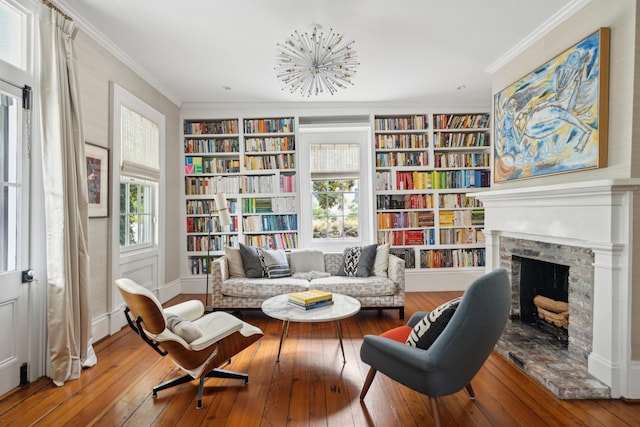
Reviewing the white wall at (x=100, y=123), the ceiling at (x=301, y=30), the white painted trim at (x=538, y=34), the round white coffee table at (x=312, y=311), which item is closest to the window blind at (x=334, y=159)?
the ceiling at (x=301, y=30)

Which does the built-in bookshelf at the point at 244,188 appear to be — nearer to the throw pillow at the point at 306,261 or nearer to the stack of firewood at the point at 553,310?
the throw pillow at the point at 306,261

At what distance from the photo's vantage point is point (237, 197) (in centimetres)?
506

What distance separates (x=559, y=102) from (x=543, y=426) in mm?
2329

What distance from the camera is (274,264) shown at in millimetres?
4145

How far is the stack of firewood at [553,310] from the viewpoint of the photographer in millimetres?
2912

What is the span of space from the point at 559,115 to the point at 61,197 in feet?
12.7

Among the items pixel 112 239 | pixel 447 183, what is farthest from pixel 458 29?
pixel 112 239

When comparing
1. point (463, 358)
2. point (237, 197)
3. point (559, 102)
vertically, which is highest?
point (559, 102)

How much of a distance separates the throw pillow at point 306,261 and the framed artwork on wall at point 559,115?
7.60 feet

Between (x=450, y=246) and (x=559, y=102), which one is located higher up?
(x=559, y=102)

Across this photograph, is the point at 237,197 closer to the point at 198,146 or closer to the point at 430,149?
the point at 198,146

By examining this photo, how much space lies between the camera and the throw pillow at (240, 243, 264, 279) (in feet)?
13.4

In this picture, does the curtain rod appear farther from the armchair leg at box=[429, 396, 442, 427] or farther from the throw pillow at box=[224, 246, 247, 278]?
the armchair leg at box=[429, 396, 442, 427]

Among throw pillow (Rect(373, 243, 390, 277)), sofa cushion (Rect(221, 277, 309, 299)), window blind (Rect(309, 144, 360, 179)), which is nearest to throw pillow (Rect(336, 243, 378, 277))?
throw pillow (Rect(373, 243, 390, 277))
